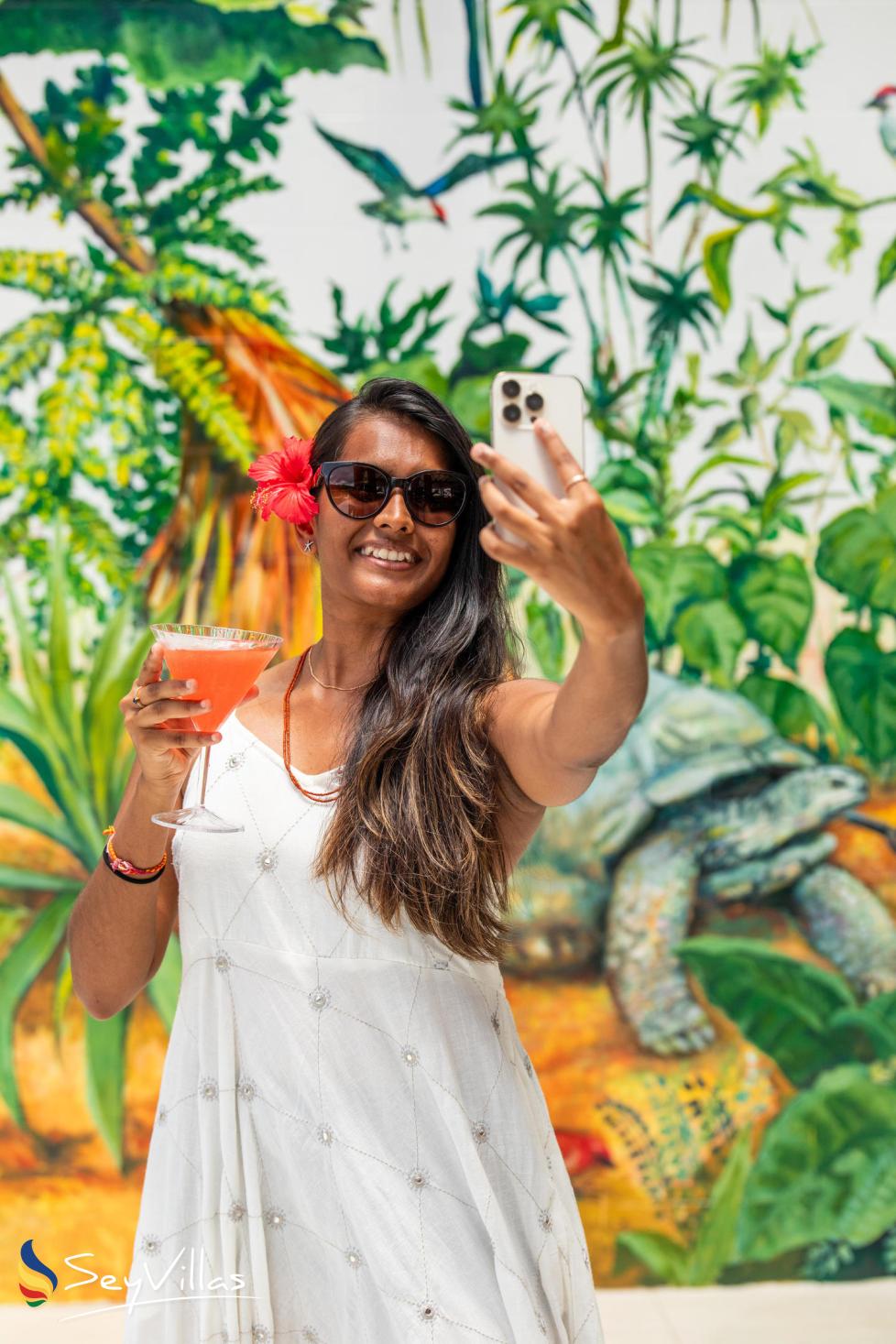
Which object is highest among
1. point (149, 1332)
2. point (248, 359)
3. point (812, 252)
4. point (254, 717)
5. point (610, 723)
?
point (812, 252)

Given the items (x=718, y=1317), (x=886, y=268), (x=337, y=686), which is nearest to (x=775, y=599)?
(x=886, y=268)

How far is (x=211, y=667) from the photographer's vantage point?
1514 mm

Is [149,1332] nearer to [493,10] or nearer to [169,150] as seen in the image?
[169,150]

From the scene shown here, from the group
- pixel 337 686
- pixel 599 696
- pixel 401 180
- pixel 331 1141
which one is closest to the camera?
pixel 599 696

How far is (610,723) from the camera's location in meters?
1.26

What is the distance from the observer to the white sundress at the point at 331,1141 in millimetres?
1468

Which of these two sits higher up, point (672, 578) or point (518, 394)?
point (518, 394)

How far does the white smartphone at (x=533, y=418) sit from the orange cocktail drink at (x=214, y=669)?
47cm

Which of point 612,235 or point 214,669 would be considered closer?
point 214,669

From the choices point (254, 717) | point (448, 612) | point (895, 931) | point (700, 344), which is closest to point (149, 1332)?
point (254, 717)

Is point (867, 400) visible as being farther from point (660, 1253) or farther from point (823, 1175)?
point (660, 1253)

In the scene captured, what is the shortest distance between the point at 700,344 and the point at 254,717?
253 centimetres

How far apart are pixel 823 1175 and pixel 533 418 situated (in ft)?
10.3

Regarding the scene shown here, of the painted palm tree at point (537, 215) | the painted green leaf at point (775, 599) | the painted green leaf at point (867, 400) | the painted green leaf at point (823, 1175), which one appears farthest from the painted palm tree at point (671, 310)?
the painted green leaf at point (823, 1175)
